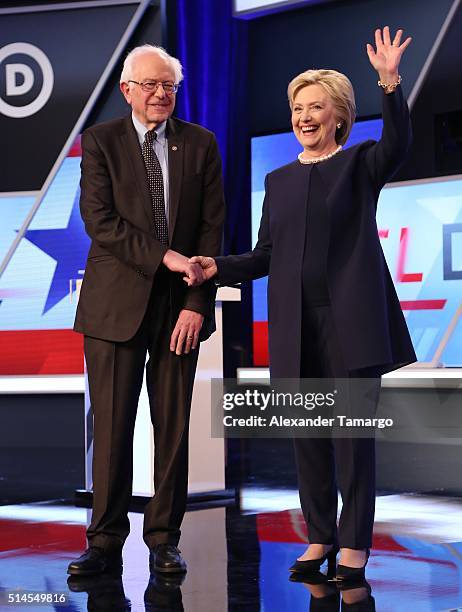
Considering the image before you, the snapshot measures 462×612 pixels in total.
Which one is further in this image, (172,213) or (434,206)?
(434,206)

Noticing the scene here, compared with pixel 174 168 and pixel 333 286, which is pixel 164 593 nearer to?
pixel 333 286

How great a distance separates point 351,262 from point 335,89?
1.55 feet

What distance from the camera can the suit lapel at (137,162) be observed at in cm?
287

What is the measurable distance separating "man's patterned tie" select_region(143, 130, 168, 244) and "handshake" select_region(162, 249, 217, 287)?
0.11 meters

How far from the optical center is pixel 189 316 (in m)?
2.86

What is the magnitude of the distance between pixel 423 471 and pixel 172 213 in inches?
127

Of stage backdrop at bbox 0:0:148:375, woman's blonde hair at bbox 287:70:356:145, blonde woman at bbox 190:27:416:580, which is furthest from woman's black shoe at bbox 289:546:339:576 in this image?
stage backdrop at bbox 0:0:148:375

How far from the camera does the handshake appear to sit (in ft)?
9.09

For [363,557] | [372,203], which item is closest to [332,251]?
[372,203]

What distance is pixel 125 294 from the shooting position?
9.33 ft

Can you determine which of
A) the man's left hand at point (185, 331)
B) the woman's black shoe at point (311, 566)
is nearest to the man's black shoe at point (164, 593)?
the woman's black shoe at point (311, 566)

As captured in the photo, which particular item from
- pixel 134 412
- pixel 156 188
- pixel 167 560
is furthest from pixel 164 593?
pixel 156 188

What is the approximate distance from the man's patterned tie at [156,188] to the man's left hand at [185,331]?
0.23 meters

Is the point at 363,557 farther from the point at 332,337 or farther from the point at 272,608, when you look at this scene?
the point at 332,337
